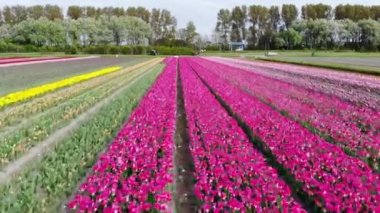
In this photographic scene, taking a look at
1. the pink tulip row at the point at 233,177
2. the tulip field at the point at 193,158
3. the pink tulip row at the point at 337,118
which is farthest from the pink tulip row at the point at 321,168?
the pink tulip row at the point at 337,118

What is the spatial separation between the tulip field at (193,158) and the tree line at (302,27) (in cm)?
11838

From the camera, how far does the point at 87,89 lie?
2072cm

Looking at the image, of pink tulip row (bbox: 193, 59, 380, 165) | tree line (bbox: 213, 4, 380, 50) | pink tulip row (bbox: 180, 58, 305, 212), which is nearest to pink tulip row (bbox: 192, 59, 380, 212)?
pink tulip row (bbox: 180, 58, 305, 212)

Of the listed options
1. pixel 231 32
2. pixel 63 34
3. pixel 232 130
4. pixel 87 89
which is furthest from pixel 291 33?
pixel 232 130

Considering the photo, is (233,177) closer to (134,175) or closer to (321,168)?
(134,175)

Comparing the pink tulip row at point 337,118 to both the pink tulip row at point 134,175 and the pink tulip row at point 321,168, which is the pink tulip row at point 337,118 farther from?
the pink tulip row at point 134,175

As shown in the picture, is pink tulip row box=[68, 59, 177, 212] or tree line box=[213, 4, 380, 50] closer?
pink tulip row box=[68, 59, 177, 212]

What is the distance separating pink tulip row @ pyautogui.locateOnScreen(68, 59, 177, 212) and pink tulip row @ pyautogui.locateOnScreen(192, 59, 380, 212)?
1877mm

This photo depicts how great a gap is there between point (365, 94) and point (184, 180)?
38.0 ft

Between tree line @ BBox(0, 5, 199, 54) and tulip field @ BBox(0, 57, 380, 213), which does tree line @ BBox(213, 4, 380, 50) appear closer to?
tree line @ BBox(0, 5, 199, 54)

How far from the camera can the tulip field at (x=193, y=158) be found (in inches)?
210

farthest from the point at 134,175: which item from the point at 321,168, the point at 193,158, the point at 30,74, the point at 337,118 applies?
the point at 30,74

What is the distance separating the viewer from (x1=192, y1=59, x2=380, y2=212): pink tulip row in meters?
5.22

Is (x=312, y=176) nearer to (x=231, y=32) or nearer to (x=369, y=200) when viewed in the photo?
(x=369, y=200)
